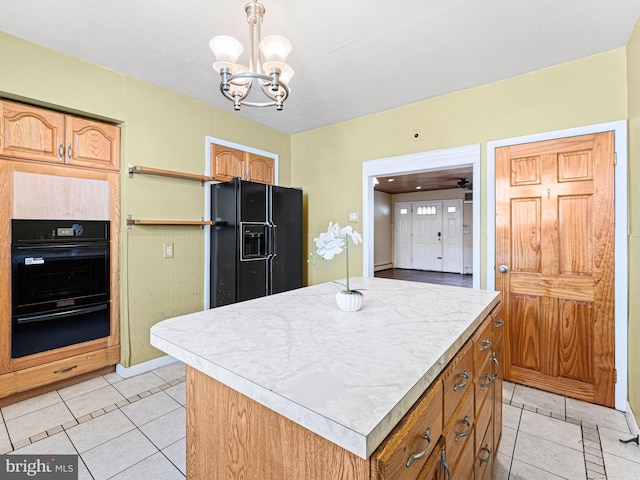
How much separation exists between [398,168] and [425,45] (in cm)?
125

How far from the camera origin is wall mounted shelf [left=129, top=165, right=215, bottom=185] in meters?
2.68

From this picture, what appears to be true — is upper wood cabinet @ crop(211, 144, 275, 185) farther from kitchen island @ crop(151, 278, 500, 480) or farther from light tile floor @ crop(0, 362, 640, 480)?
→ kitchen island @ crop(151, 278, 500, 480)

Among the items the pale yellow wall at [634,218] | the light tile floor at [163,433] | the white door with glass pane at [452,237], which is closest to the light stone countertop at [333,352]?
the light tile floor at [163,433]

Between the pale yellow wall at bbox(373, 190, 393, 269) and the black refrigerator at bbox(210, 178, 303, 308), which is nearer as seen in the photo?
the black refrigerator at bbox(210, 178, 303, 308)

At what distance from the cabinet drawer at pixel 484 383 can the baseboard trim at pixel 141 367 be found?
2.72 meters

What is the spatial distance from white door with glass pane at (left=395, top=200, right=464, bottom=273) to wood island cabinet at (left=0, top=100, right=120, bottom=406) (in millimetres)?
7546

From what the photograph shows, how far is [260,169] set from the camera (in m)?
3.82

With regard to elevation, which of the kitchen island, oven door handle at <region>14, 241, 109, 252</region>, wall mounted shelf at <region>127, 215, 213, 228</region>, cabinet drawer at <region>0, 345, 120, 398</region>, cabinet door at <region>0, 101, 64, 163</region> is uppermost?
cabinet door at <region>0, 101, 64, 163</region>

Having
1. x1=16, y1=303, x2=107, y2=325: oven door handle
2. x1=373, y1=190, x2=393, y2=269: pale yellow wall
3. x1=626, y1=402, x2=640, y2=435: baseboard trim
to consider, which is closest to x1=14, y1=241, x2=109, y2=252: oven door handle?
x1=16, y1=303, x2=107, y2=325: oven door handle

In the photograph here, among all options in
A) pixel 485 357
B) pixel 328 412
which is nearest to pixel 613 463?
pixel 485 357

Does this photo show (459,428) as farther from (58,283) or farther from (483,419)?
(58,283)

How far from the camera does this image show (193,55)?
2.33 m

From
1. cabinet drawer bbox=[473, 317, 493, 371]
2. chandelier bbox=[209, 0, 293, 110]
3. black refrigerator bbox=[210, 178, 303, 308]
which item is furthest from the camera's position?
black refrigerator bbox=[210, 178, 303, 308]

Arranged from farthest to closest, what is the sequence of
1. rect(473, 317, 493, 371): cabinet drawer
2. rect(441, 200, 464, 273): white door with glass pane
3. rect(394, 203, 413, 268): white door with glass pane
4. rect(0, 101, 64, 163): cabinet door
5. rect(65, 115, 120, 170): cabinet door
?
1. rect(394, 203, 413, 268): white door with glass pane
2. rect(441, 200, 464, 273): white door with glass pane
3. rect(65, 115, 120, 170): cabinet door
4. rect(0, 101, 64, 163): cabinet door
5. rect(473, 317, 493, 371): cabinet drawer
